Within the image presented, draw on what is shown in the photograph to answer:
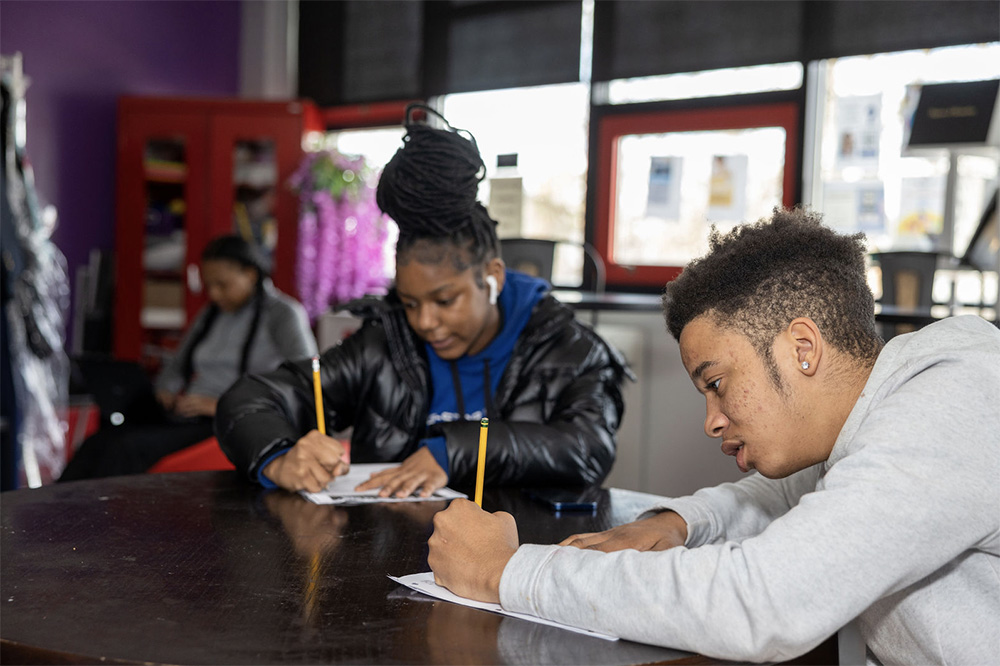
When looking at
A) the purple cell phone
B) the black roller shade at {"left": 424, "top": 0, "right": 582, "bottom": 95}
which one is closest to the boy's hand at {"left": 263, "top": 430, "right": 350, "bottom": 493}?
the purple cell phone

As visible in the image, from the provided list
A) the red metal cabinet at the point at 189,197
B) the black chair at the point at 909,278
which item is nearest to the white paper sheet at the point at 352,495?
the black chair at the point at 909,278

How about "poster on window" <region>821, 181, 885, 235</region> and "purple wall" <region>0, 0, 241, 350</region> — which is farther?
"purple wall" <region>0, 0, 241, 350</region>

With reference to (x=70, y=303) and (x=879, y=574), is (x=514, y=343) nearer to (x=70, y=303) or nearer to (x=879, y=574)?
(x=879, y=574)

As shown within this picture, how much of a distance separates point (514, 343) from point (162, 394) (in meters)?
2.11

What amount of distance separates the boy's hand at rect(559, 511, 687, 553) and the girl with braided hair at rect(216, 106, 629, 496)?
0.52 m

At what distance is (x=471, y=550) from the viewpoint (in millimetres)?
1043

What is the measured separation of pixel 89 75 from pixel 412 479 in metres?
5.73

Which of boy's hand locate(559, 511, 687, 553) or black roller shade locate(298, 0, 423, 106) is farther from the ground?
black roller shade locate(298, 0, 423, 106)

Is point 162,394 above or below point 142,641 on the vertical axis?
below

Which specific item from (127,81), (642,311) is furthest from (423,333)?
(127,81)

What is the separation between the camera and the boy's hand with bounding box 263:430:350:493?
1559mm

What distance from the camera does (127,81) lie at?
6.58 metres

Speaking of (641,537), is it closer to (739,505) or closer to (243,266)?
(739,505)

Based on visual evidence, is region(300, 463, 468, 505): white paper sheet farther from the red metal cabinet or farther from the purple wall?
the purple wall
